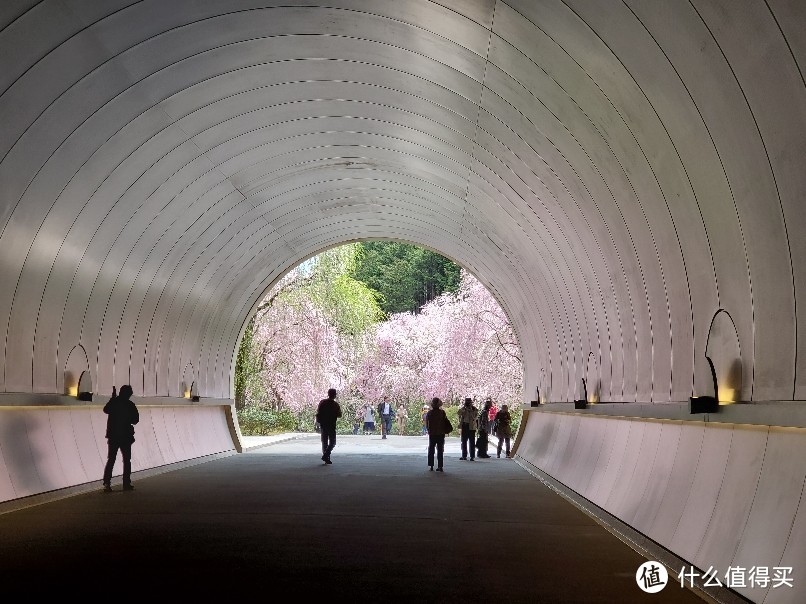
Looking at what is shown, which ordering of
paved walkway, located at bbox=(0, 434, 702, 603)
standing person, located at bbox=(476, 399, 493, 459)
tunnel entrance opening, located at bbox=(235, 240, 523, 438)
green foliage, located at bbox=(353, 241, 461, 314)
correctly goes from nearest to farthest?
1. paved walkway, located at bbox=(0, 434, 702, 603)
2. standing person, located at bbox=(476, 399, 493, 459)
3. tunnel entrance opening, located at bbox=(235, 240, 523, 438)
4. green foliage, located at bbox=(353, 241, 461, 314)

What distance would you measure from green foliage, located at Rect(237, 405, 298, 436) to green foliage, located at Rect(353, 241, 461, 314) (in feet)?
77.7

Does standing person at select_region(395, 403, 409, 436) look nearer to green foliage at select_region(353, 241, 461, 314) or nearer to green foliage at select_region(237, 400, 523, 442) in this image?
green foliage at select_region(237, 400, 523, 442)

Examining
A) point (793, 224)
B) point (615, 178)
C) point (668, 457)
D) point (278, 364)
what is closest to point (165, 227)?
point (615, 178)

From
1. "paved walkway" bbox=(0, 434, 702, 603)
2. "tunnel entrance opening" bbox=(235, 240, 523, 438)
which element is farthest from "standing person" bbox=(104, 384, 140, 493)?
"tunnel entrance opening" bbox=(235, 240, 523, 438)

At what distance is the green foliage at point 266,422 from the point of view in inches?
1670

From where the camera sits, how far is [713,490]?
8.56 m

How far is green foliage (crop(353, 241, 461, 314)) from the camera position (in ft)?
231

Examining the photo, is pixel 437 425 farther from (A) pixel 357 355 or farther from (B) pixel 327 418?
(A) pixel 357 355

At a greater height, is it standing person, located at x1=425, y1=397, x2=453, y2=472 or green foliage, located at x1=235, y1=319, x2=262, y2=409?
green foliage, located at x1=235, y1=319, x2=262, y2=409

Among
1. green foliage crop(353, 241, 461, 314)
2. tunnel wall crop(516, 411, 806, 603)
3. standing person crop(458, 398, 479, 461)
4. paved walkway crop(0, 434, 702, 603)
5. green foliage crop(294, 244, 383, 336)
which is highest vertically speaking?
green foliage crop(353, 241, 461, 314)

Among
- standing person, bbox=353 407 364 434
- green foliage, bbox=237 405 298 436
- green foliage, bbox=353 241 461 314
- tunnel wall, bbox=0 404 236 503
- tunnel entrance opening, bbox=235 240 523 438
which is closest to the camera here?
tunnel wall, bbox=0 404 236 503

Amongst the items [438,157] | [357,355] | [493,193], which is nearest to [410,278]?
[357,355]

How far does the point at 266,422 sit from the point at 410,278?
2852 centimetres

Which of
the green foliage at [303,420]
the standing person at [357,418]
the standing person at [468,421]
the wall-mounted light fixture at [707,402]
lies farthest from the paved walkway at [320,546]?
the standing person at [357,418]
